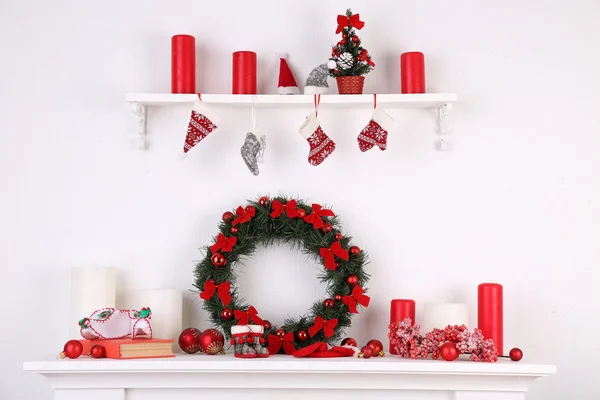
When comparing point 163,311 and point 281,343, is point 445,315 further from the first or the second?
point 163,311

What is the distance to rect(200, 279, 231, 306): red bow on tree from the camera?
6.75 ft

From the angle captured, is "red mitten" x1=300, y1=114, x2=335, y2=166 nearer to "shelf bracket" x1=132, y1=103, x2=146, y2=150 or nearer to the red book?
"shelf bracket" x1=132, y1=103, x2=146, y2=150

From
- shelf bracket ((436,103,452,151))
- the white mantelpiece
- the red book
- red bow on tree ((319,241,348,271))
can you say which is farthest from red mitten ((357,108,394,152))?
the red book

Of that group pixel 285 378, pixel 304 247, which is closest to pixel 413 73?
pixel 304 247

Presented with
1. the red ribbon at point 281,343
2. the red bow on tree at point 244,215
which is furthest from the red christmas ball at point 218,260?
the red ribbon at point 281,343

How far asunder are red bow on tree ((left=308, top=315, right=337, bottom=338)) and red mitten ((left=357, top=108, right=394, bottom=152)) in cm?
51

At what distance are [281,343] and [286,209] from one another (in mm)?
382

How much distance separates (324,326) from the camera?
A: 80.3 inches

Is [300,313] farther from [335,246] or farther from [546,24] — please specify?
[546,24]

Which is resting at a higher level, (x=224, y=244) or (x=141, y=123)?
(x=141, y=123)

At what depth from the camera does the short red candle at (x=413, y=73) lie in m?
2.16

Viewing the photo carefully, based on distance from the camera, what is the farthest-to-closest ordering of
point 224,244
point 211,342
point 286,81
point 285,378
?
point 286,81 < point 224,244 < point 211,342 < point 285,378

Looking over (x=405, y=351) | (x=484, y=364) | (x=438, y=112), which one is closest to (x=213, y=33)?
(x=438, y=112)

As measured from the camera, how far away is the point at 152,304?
2.07 metres
